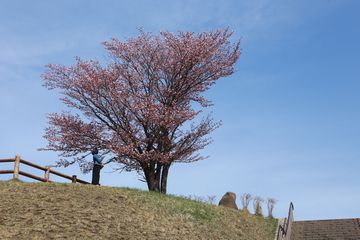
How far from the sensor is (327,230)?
25.9 meters

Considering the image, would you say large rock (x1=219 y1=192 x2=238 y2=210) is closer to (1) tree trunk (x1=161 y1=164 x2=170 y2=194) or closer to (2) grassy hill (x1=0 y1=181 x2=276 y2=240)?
(2) grassy hill (x1=0 y1=181 x2=276 y2=240)

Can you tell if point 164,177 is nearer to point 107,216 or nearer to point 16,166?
point 16,166

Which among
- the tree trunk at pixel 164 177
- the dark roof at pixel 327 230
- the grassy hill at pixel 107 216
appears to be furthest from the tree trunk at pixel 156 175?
the dark roof at pixel 327 230

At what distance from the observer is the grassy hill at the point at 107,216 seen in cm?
1777

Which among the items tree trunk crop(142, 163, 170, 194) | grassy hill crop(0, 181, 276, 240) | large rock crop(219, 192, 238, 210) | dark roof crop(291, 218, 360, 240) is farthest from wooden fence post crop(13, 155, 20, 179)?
dark roof crop(291, 218, 360, 240)

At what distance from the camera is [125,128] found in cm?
→ 2873

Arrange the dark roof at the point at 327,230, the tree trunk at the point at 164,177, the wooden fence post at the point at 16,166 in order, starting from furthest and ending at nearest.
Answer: the tree trunk at the point at 164,177
the dark roof at the point at 327,230
the wooden fence post at the point at 16,166

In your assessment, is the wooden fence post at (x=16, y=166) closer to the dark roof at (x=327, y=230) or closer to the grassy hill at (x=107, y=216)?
the grassy hill at (x=107, y=216)

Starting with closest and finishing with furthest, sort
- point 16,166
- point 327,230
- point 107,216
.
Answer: point 107,216
point 16,166
point 327,230

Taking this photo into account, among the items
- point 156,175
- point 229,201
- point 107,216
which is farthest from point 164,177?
point 107,216

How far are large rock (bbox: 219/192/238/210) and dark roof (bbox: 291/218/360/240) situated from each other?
3.51m

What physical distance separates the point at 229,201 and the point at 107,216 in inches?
427

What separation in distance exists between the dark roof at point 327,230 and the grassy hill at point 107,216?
7.06 feet

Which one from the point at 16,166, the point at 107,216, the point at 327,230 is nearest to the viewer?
the point at 107,216
